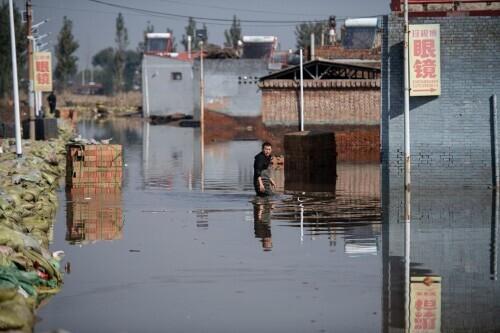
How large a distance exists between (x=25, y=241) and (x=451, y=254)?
5.60 meters

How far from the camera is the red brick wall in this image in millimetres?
45750

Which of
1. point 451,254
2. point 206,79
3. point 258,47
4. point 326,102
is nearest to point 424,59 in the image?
point 451,254

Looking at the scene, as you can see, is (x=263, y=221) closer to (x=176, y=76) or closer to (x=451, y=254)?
(x=451, y=254)

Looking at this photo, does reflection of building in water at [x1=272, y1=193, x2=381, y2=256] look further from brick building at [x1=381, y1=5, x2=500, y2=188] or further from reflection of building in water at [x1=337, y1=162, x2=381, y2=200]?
brick building at [x1=381, y1=5, x2=500, y2=188]

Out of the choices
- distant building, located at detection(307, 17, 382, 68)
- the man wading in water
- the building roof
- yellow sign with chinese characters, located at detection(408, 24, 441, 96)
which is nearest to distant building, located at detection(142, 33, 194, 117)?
distant building, located at detection(307, 17, 382, 68)

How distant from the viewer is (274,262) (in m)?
13.8

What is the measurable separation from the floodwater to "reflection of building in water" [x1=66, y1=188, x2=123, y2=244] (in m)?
0.03

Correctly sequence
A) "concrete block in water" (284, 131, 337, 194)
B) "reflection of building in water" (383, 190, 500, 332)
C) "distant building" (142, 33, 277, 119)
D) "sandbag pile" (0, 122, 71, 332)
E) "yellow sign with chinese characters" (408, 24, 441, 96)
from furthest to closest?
"distant building" (142, 33, 277, 119), "concrete block in water" (284, 131, 337, 194), "yellow sign with chinese characters" (408, 24, 441, 96), "reflection of building in water" (383, 190, 500, 332), "sandbag pile" (0, 122, 71, 332)

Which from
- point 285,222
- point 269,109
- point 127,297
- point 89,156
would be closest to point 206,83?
point 269,109

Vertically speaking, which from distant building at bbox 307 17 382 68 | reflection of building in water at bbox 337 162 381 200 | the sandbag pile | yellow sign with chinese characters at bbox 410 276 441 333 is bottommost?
yellow sign with chinese characters at bbox 410 276 441 333

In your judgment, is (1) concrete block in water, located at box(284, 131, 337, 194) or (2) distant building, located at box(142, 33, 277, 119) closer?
(1) concrete block in water, located at box(284, 131, 337, 194)

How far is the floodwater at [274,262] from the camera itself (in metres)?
10.5

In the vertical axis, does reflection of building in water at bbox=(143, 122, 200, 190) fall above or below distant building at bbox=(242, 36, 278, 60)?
below

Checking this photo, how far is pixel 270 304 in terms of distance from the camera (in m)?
11.1
